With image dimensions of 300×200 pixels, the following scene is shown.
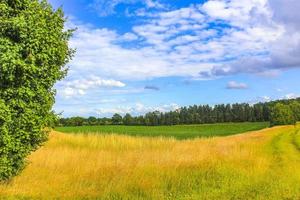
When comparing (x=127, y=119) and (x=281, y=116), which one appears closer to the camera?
(x=281, y=116)

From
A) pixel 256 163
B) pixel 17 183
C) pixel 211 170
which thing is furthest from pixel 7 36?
pixel 256 163

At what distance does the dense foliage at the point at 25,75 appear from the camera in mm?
15284

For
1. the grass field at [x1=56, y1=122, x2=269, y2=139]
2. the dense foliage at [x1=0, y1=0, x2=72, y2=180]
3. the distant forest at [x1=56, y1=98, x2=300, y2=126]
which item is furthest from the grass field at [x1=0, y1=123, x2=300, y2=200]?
the distant forest at [x1=56, y1=98, x2=300, y2=126]

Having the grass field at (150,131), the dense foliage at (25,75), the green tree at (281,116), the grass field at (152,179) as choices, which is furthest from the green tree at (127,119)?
the dense foliage at (25,75)

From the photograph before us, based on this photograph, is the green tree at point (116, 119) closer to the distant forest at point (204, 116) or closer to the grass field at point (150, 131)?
the distant forest at point (204, 116)

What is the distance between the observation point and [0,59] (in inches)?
579

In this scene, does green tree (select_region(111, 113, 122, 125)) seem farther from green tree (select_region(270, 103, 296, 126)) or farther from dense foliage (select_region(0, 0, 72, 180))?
dense foliage (select_region(0, 0, 72, 180))

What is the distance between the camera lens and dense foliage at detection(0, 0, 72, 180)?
1528 cm

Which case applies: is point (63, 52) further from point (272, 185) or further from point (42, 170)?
point (272, 185)

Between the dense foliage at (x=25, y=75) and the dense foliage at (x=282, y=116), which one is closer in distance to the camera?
the dense foliage at (x=25, y=75)

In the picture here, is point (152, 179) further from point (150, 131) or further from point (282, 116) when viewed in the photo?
point (282, 116)

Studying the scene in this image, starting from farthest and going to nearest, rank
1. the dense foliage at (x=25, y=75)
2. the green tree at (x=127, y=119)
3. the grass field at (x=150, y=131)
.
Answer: the green tree at (x=127, y=119)
the grass field at (x=150, y=131)
the dense foliage at (x=25, y=75)

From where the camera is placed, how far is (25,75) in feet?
51.3

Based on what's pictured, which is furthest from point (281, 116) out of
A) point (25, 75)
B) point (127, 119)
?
point (25, 75)
